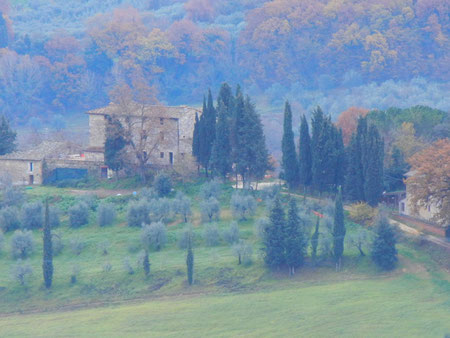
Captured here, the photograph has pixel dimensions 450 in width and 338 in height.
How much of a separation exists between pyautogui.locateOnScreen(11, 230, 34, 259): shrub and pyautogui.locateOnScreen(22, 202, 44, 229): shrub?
12.3ft

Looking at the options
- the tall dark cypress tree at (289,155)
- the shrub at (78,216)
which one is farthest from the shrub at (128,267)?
the tall dark cypress tree at (289,155)

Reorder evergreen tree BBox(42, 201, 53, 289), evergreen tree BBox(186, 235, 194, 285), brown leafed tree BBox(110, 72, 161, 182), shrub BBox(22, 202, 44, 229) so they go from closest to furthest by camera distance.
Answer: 1. evergreen tree BBox(186, 235, 194, 285)
2. evergreen tree BBox(42, 201, 53, 289)
3. shrub BBox(22, 202, 44, 229)
4. brown leafed tree BBox(110, 72, 161, 182)

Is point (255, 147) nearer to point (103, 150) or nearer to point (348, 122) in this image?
point (348, 122)

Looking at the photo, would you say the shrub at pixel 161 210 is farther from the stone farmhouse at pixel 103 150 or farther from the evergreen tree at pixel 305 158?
the evergreen tree at pixel 305 158

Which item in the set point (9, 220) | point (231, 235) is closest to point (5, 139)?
point (9, 220)

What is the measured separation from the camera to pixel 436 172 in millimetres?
43375

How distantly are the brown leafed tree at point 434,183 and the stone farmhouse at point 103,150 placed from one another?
15.0 metres

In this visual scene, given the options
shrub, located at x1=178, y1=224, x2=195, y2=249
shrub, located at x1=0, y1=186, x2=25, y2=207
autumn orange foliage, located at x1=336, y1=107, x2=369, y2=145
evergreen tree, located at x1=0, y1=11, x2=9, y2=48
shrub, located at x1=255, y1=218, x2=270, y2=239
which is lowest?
shrub, located at x1=178, y1=224, x2=195, y2=249

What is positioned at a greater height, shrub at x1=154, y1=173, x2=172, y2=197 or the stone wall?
the stone wall

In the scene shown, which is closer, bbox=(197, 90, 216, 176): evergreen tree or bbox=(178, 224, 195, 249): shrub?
bbox=(178, 224, 195, 249): shrub

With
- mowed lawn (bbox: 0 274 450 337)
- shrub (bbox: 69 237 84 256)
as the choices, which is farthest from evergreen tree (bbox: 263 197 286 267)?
shrub (bbox: 69 237 84 256)

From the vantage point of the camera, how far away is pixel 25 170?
58.6 meters

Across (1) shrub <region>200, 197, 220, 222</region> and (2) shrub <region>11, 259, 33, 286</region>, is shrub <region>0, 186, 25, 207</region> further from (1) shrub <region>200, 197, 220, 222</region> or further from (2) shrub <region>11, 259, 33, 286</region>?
(1) shrub <region>200, 197, 220, 222</region>

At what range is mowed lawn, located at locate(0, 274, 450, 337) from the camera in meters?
37.1
